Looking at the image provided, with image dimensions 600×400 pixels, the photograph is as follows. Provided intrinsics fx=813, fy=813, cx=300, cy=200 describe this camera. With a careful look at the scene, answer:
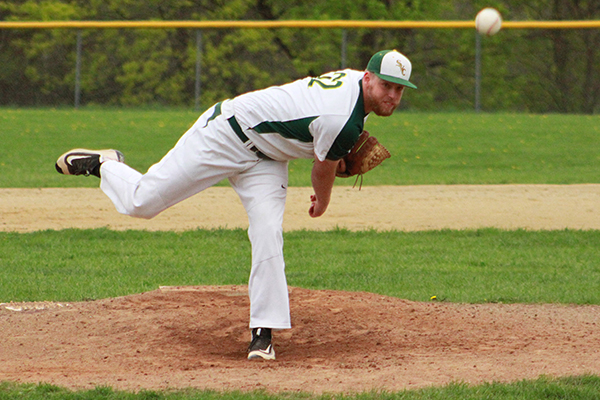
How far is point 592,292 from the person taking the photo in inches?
259

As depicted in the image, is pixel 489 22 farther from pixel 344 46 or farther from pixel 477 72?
pixel 344 46

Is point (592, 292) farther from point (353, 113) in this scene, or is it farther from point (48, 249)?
point (48, 249)

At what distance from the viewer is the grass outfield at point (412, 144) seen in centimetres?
1341

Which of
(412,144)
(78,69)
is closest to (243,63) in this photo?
(78,69)

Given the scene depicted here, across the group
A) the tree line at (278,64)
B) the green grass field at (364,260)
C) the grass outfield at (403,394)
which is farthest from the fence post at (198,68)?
the grass outfield at (403,394)

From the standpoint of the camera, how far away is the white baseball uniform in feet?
14.5

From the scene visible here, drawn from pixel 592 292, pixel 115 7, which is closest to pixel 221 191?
pixel 592 292

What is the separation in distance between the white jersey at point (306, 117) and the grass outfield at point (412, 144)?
7.89 m

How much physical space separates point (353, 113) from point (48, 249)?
5.00 metres

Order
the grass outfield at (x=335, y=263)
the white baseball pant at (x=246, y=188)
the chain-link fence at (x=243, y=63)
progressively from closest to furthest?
1. the white baseball pant at (x=246, y=188)
2. the grass outfield at (x=335, y=263)
3. the chain-link fence at (x=243, y=63)

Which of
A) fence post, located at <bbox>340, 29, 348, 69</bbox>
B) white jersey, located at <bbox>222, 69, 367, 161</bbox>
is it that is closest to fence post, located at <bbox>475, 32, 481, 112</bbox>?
fence post, located at <bbox>340, 29, 348, 69</bbox>

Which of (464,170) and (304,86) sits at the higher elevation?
(304,86)

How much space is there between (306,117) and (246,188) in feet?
1.88

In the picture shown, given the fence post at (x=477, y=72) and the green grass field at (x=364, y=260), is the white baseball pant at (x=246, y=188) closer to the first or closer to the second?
the green grass field at (x=364, y=260)
